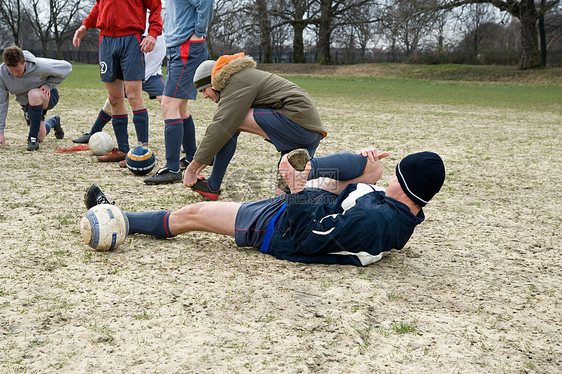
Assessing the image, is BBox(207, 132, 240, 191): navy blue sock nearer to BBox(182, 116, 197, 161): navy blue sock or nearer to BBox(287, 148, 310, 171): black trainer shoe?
BBox(182, 116, 197, 161): navy blue sock

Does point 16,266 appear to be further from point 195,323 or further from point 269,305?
point 269,305

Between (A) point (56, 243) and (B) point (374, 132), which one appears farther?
(B) point (374, 132)

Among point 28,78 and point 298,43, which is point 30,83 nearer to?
point 28,78

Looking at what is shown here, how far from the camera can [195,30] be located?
5.82 m

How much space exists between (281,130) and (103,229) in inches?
68.4

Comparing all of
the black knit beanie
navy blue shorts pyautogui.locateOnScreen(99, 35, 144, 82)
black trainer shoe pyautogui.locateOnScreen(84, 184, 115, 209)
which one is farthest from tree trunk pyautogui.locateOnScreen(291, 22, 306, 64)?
the black knit beanie

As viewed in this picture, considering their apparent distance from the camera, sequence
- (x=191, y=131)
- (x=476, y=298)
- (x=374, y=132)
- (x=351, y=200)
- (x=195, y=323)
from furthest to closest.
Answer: (x=374, y=132), (x=191, y=131), (x=351, y=200), (x=476, y=298), (x=195, y=323)

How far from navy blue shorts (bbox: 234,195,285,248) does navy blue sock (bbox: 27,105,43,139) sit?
16.3 ft

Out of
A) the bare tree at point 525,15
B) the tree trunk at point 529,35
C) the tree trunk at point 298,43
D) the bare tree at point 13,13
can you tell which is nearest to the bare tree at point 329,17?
the tree trunk at point 298,43

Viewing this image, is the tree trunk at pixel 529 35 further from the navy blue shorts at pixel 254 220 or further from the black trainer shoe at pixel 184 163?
the navy blue shorts at pixel 254 220

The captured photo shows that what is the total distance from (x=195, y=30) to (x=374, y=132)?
5477 millimetres

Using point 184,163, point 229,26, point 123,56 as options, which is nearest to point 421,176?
point 184,163

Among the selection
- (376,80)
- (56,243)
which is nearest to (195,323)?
(56,243)

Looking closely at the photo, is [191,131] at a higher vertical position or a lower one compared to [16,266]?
higher
